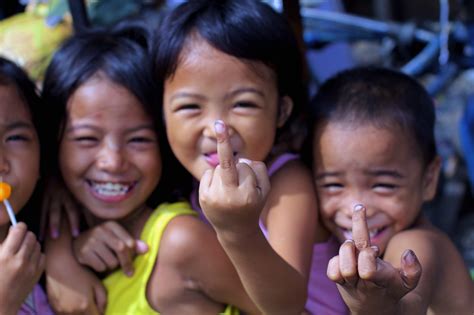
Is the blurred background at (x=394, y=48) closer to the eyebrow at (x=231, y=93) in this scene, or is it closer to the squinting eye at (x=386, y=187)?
the eyebrow at (x=231, y=93)

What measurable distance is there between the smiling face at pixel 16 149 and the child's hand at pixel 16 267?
0.58ft

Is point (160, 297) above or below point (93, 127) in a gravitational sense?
below

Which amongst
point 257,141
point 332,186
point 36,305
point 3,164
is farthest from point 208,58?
point 36,305

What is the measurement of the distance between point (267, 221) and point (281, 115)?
0.30 m

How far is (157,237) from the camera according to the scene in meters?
1.66

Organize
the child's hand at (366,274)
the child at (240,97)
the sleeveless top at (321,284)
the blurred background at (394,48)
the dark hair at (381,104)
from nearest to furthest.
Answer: the child's hand at (366,274) → the child at (240,97) → the dark hair at (381,104) → the sleeveless top at (321,284) → the blurred background at (394,48)

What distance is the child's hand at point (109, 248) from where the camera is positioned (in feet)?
5.43

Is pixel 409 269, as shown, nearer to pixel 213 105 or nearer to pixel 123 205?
pixel 213 105

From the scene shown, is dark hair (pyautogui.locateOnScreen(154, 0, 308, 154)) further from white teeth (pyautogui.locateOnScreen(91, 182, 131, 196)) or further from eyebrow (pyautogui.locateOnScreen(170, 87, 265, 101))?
white teeth (pyautogui.locateOnScreen(91, 182, 131, 196))

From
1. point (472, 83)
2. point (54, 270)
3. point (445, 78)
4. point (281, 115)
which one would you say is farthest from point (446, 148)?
point (54, 270)

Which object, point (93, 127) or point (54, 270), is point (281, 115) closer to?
point (93, 127)

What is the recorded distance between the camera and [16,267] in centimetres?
144

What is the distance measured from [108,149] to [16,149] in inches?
8.9

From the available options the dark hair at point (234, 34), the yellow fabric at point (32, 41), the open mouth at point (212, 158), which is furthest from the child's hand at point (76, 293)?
the yellow fabric at point (32, 41)
